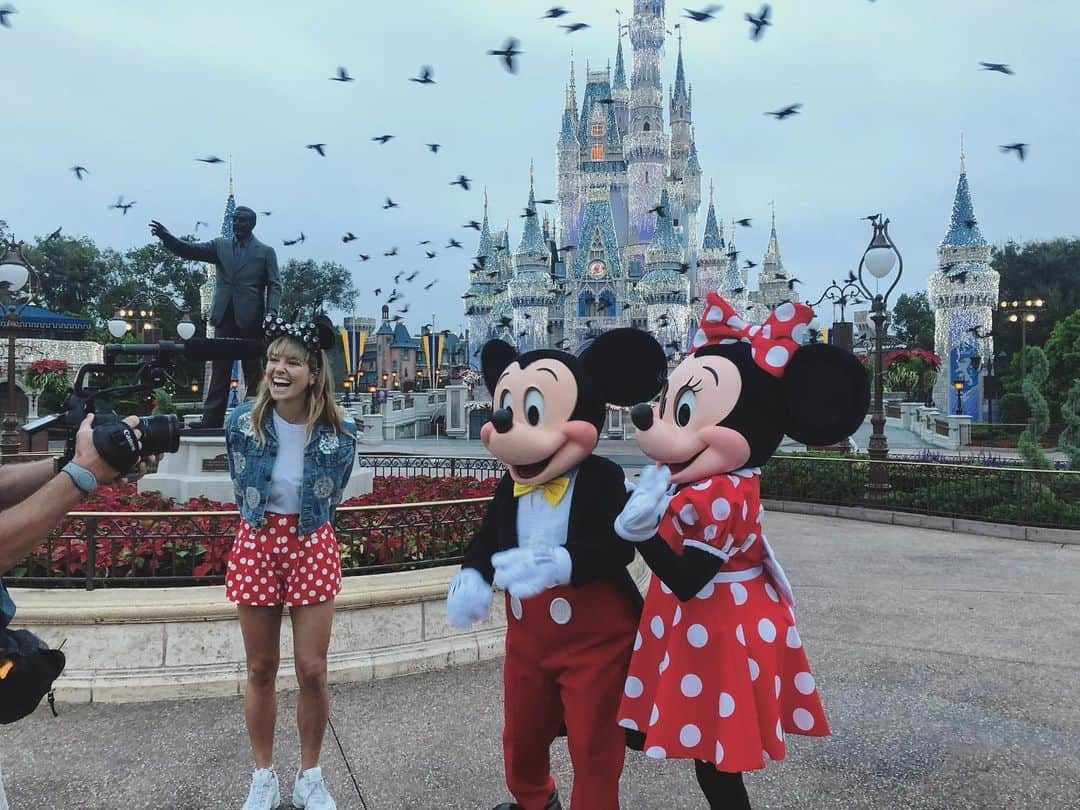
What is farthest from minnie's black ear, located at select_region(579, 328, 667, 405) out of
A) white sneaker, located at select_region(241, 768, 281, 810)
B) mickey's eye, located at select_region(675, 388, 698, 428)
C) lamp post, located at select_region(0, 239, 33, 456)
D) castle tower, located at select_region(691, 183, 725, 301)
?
castle tower, located at select_region(691, 183, 725, 301)

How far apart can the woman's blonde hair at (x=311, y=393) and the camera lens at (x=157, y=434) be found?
48.5 inches

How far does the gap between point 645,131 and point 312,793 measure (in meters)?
66.2

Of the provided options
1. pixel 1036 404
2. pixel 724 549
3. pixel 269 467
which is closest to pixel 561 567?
pixel 724 549

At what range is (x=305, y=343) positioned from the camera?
3359 mm

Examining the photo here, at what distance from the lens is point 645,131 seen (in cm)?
6316

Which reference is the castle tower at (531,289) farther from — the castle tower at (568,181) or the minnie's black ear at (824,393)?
the minnie's black ear at (824,393)

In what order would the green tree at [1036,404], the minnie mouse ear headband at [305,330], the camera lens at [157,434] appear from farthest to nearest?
the green tree at [1036,404]
the minnie mouse ear headband at [305,330]
the camera lens at [157,434]

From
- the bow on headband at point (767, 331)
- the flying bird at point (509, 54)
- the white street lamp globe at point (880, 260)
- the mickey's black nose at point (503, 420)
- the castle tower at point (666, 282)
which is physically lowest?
the mickey's black nose at point (503, 420)

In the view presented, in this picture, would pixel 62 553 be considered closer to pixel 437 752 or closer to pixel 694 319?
pixel 437 752

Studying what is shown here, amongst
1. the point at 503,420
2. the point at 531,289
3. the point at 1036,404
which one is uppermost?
the point at 531,289

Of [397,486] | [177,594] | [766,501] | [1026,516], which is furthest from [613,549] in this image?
[766,501]

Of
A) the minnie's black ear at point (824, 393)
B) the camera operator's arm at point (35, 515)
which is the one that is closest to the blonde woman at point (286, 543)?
the camera operator's arm at point (35, 515)

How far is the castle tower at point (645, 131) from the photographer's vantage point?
6309 centimetres

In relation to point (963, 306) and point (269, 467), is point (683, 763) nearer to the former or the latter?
point (269, 467)
